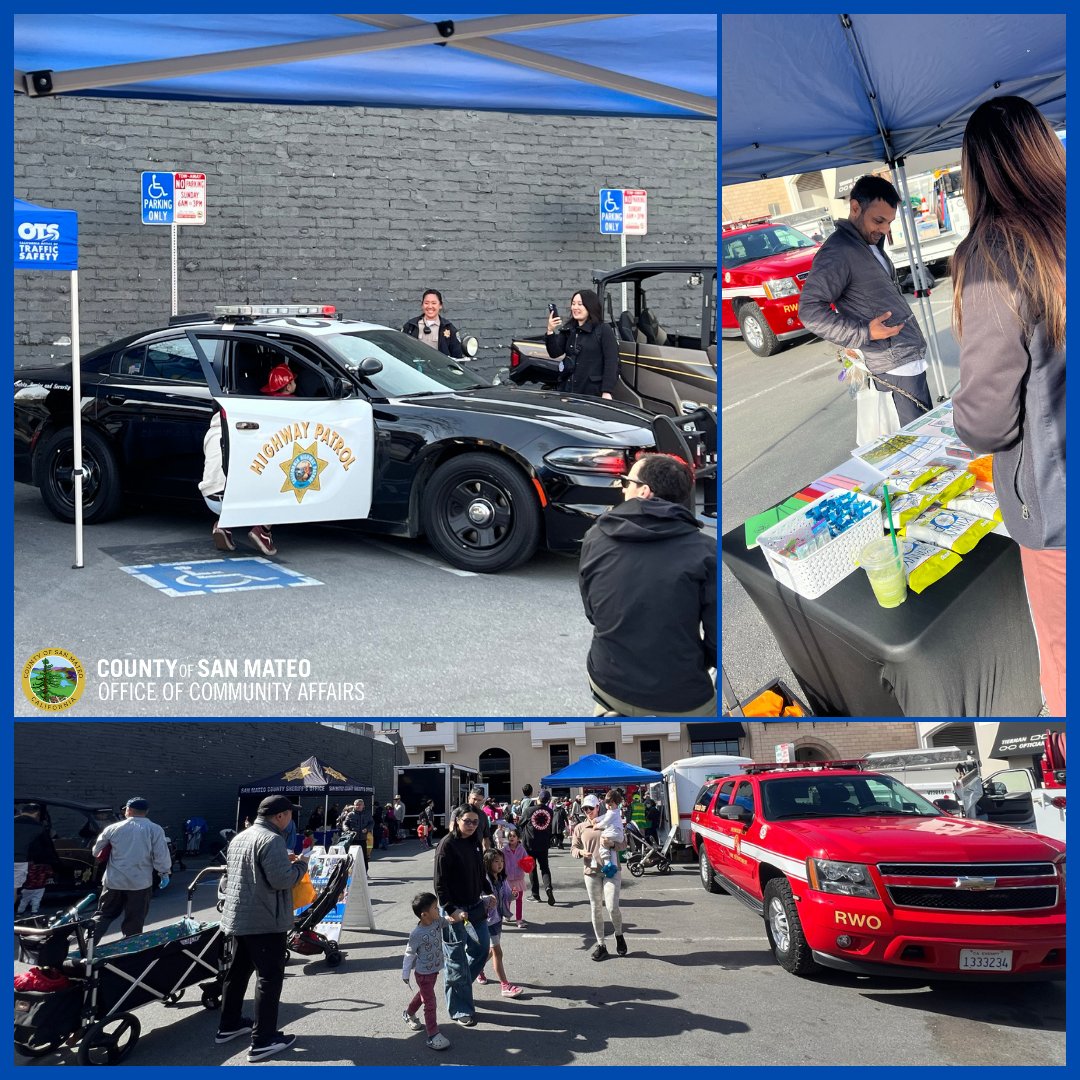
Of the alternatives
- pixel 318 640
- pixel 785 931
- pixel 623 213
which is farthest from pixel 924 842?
pixel 623 213

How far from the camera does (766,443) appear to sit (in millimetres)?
4773

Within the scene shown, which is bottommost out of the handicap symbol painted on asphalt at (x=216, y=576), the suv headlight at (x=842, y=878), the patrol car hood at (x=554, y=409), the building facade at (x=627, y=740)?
the suv headlight at (x=842, y=878)

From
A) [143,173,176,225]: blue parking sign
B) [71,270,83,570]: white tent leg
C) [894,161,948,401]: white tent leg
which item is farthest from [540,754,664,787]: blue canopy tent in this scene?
[143,173,176,225]: blue parking sign

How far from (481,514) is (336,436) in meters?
0.79

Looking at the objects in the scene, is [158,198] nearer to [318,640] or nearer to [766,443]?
[318,640]

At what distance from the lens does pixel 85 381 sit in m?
5.99

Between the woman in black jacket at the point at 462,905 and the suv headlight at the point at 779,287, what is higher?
the suv headlight at the point at 779,287

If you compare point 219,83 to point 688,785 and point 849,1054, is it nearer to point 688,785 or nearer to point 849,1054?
point 688,785

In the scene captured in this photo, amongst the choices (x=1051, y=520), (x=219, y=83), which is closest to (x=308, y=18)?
(x=219, y=83)

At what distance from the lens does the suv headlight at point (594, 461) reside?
507 cm

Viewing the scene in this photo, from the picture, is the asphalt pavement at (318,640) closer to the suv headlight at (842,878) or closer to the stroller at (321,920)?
the suv headlight at (842,878)

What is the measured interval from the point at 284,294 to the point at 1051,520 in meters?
3.89

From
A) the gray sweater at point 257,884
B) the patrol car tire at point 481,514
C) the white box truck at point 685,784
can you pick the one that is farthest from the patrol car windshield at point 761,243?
the gray sweater at point 257,884

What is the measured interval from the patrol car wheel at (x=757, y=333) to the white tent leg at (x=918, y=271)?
58 cm
